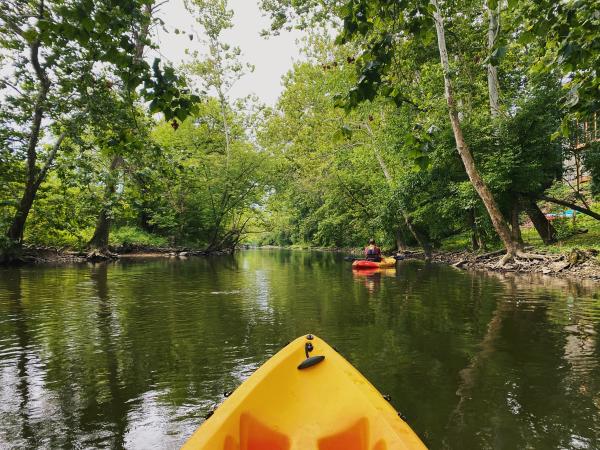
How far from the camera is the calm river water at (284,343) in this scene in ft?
12.4

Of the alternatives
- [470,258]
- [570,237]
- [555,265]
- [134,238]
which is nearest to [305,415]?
[555,265]

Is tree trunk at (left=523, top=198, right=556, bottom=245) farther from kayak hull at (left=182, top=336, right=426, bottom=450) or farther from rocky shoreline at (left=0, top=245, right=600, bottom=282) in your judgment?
kayak hull at (left=182, top=336, right=426, bottom=450)

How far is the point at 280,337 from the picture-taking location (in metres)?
7.04

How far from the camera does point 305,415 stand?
3318mm

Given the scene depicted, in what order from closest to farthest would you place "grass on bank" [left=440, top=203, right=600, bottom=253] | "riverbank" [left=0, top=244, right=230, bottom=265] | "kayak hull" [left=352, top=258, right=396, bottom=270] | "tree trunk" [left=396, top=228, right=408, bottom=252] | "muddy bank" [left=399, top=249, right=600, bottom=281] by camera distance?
1. "muddy bank" [left=399, top=249, right=600, bottom=281]
2. "grass on bank" [left=440, top=203, right=600, bottom=253]
3. "kayak hull" [left=352, top=258, right=396, bottom=270]
4. "riverbank" [left=0, top=244, right=230, bottom=265]
5. "tree trunk" [left=396, top=228, right=408, bottom=252]

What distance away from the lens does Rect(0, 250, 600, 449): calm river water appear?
379 centimetres

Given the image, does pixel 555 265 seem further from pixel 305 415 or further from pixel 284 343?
pixel 305 415

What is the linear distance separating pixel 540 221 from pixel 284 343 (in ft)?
60.6

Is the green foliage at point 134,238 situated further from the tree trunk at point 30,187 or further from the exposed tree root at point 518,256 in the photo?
the exposed tree root at point 518,256

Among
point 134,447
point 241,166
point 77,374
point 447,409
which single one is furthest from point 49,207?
point 447,409

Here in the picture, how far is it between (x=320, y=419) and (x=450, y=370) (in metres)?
2.82

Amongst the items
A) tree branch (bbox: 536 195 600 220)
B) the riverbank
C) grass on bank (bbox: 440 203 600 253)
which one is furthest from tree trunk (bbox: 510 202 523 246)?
the riverbank

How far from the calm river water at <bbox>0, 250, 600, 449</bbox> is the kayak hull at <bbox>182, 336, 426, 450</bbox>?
93 centimetres

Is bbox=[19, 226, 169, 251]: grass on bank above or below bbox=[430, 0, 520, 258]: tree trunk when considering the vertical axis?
below
